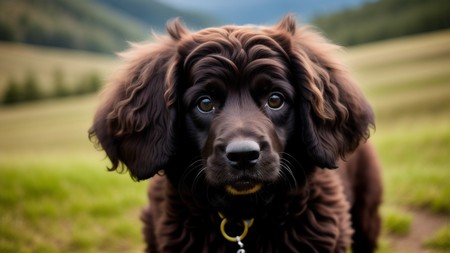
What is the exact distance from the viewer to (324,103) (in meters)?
3.12

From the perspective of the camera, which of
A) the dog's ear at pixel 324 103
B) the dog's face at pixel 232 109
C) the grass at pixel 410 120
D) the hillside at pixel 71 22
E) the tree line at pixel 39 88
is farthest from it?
the hillside at pixel 71 22

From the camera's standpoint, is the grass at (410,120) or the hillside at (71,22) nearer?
the grass at (410,120)

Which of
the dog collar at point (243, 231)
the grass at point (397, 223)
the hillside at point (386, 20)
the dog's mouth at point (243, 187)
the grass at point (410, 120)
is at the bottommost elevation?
the dog collar at point (243, 231)

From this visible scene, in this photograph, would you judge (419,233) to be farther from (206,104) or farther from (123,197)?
(123,197)

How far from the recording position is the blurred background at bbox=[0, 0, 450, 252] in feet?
17.9

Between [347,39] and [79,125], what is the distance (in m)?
13.6

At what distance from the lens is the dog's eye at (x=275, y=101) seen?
301 centimetres

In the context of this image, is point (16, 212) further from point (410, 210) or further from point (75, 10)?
point (75, 10)

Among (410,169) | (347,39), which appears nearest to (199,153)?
(410,169)

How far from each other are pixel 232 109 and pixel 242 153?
1.40 feet

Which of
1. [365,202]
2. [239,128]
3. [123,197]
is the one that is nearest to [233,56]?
[239,128]

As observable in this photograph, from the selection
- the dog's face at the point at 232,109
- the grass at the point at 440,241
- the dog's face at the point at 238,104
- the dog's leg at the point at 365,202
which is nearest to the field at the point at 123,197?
the grass at the point at 440,241

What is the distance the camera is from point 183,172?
3.28 meters

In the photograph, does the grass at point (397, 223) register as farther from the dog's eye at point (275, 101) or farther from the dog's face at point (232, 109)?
the dog's eye at point (275, 101)
